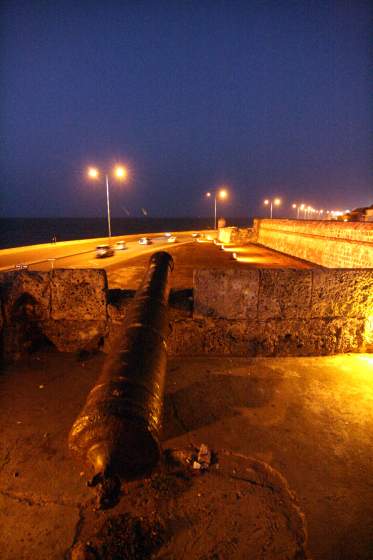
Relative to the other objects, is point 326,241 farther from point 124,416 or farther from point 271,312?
point 124,416

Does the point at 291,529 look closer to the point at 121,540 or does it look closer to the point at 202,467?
the point at 202,467

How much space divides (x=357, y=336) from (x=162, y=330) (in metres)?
3.66

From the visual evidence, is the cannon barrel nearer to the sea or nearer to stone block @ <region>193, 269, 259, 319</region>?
stone block @ <region>193, 269, 259, 319</region>

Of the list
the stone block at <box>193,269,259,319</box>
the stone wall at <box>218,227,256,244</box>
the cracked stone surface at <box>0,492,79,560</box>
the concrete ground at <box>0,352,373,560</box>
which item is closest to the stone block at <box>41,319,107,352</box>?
the concrete ground at <box>0,352,373,560</box>

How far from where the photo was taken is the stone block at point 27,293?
195 inches

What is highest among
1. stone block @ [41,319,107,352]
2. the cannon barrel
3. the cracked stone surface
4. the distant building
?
the distant building

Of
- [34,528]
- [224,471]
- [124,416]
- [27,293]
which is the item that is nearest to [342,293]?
[224,471]

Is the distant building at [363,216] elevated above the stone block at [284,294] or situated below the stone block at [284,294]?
above

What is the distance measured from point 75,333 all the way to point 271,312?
3121 mm

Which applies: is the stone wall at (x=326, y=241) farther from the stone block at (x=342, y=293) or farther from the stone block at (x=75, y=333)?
the stone block at (x=75, y=333)

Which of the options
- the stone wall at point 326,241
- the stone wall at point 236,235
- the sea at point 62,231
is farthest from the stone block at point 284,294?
the sea at point 62,231

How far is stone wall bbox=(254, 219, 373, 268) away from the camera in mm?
12570

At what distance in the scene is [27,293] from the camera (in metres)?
5.11

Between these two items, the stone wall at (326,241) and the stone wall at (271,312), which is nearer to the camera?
the stone wall at (271,312)
